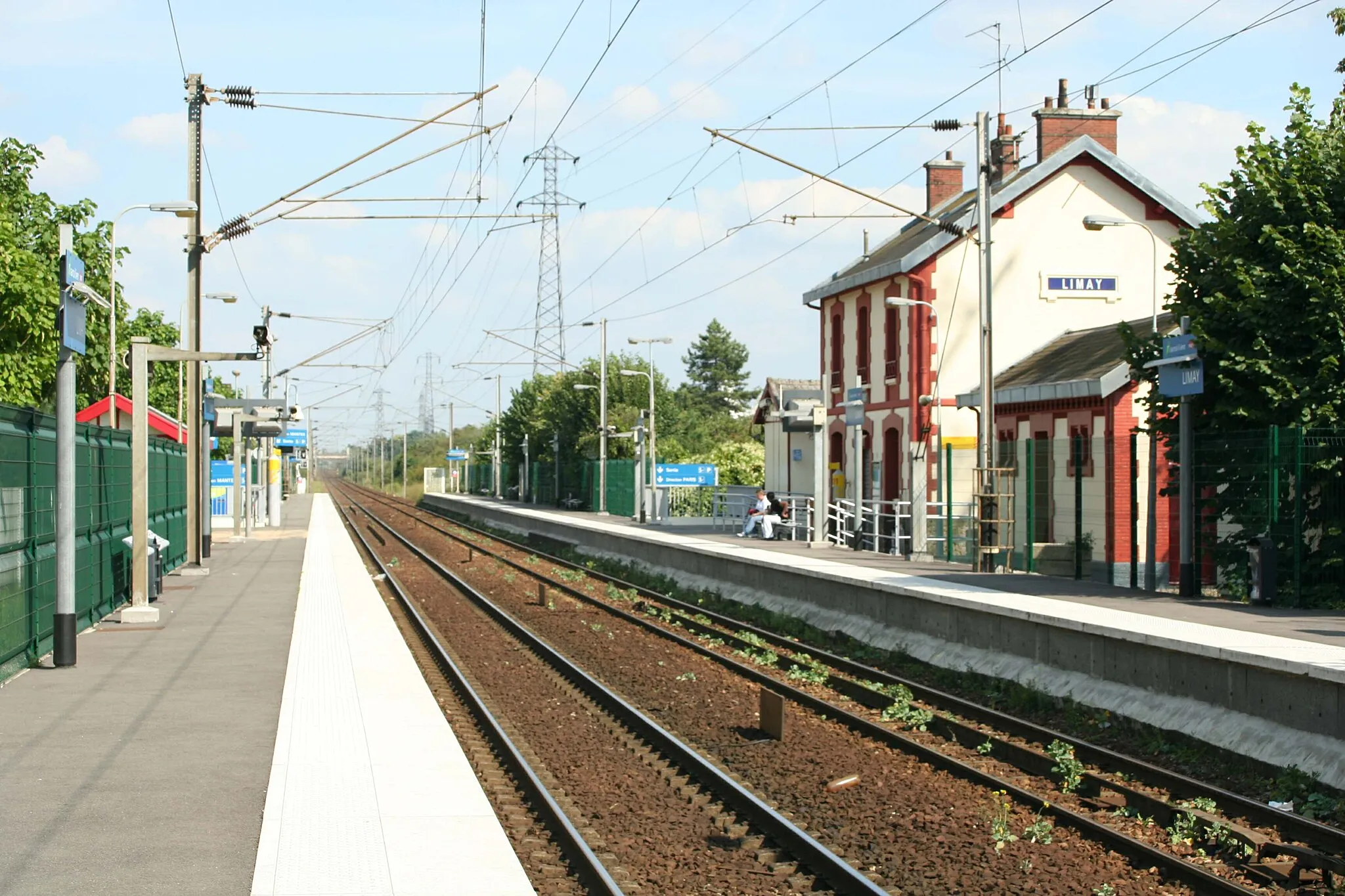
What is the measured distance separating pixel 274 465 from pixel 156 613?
4352 centimetres

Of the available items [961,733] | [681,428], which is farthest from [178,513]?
[681,428]

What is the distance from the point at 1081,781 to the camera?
10375mm

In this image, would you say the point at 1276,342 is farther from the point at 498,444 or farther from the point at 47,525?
the point at 498,444

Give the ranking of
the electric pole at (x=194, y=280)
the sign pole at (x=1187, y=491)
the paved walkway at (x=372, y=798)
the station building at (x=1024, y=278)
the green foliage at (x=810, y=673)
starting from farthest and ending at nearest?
1. the station building at (x=1024, y=278)
2. the electric pole at (x=194, y=280)
3. the sign pole at (x=1187, y=491)
4. the green foliage at (x=810, y=673)
5. the paved walkway at (x=372, y=798)

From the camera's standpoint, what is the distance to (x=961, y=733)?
12.6 metres

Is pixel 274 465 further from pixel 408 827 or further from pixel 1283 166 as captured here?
pixel 408 827

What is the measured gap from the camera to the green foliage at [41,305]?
2828 centimetres

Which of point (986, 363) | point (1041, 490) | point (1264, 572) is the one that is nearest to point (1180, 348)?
point (1264, 572)

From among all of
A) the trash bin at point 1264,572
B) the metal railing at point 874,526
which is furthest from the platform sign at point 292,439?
the trash bin at point 1264,572

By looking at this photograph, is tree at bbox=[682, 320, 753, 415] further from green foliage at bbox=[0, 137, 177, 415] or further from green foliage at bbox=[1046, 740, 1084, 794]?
green foliage at bbox=[1046, 740, 1084, 794]

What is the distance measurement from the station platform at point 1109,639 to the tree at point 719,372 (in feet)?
352

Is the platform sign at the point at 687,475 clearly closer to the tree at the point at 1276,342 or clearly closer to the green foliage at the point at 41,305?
the green foliage at the point at 41,305

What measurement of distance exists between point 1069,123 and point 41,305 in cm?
2488

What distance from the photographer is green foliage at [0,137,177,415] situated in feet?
92.8
